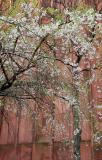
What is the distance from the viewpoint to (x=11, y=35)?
7.61 meters

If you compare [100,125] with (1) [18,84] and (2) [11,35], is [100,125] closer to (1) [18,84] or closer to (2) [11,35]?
(1) [18,84]

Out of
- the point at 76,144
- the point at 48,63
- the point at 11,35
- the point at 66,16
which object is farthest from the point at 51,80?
the point at 66,16

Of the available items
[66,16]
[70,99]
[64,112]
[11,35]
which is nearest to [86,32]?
[66,16]

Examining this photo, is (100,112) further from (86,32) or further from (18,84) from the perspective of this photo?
(18,84)

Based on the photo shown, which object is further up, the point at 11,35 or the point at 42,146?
the point at 11,35

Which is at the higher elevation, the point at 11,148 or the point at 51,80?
the point at 51,80

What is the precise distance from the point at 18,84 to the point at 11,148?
5.15 meters

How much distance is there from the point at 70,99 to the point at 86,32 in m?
3.58

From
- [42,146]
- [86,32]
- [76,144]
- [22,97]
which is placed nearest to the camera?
[22,97]

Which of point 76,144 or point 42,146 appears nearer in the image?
point 76,144

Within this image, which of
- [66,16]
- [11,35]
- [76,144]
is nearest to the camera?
[11,35]

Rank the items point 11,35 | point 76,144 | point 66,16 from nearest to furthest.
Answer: point 11,35 < point 76,144 < point 66,16

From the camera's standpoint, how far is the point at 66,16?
1044 centimetres

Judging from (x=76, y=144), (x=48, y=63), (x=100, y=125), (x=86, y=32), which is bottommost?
(x=76, y=144)
